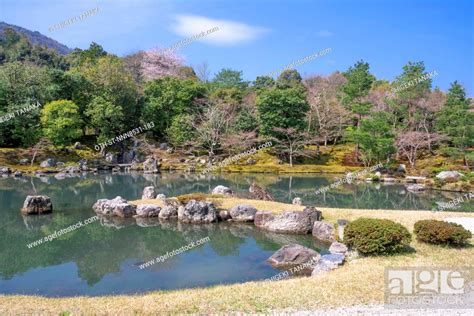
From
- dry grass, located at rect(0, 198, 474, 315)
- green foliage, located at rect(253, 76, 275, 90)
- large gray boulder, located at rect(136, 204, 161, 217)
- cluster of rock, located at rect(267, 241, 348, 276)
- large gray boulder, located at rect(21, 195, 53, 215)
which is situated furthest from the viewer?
green foliage, located at rect(253, 76, 275, 90)

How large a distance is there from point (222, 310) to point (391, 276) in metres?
4.27

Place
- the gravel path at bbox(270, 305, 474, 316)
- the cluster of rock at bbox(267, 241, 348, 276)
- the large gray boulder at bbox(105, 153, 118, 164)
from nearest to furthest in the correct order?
the gravel path at bbox(270, 305, 474, 316) < the cluster of rock at bbox(267, 241, 348, 276) < the large gray boulder at bbox(105, 153, 118, 164)

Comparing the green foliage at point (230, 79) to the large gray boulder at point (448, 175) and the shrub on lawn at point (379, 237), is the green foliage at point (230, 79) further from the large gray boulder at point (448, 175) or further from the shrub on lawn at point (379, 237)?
the shrub on lawn at point (379, 237)

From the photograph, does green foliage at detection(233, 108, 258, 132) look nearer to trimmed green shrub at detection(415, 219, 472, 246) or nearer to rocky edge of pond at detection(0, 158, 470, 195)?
rocky edge of pond at detection(0, 158, 470, 195)

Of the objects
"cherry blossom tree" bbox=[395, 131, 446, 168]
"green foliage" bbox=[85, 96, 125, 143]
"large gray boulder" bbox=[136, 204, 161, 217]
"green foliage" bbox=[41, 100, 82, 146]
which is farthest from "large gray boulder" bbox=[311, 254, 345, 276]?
"green foliage" bbox=[85, 96, 125, 143]

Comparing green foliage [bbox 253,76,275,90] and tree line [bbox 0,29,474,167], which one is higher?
green foliage [bbox 253,76,275,90]

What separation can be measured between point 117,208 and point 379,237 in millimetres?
12170

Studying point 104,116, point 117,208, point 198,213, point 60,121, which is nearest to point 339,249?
point 198,213

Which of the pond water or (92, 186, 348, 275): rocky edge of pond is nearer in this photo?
the pond water

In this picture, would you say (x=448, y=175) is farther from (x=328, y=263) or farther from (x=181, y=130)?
(x=328, y=263)

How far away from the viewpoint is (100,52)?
202 ft

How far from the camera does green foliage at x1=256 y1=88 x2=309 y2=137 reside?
146ft

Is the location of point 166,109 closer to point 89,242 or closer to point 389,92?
point 389,92

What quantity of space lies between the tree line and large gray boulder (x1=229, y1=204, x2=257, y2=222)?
978 inches
